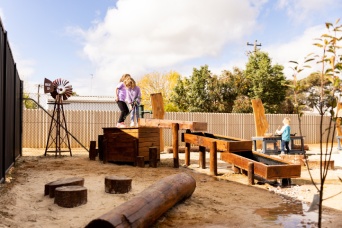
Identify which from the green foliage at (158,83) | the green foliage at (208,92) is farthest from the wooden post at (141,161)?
the green foliage at (158,83)

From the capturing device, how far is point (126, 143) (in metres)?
10.2

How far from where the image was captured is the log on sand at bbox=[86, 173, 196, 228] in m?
3.66

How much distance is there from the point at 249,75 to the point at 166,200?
86.5 feet

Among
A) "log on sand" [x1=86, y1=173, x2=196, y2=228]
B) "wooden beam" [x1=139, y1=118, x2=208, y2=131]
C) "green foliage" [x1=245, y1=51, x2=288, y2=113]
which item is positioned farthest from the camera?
"green foliage" [x1=245, y1=51, x2=288, y2=113]

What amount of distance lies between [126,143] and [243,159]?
350 cm

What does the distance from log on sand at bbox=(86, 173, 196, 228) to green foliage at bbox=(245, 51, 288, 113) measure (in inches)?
950

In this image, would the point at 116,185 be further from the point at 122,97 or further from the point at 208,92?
the point at 208,92

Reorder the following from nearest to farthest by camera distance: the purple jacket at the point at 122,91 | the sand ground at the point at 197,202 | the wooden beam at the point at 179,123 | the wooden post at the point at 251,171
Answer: the sand ground at the point at 197,202 → the wooden post at the point at 251,171 → the wooden beam at the point at 179,123 → the purple jacket at the point at 122,91

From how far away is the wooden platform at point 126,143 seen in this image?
32.9 ft

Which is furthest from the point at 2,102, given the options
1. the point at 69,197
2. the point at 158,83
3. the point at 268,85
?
the point at 158,83

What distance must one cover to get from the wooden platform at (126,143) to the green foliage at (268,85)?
20.2 m

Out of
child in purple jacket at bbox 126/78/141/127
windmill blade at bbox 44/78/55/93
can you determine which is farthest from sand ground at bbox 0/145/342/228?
windmill blade at bbox 44/78/55/93

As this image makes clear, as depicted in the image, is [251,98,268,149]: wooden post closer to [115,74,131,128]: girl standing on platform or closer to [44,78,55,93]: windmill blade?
[115,74,131,128]: girl standing on platform

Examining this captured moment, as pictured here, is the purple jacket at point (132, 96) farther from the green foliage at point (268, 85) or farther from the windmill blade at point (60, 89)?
the green foliage at point (268, 85)
